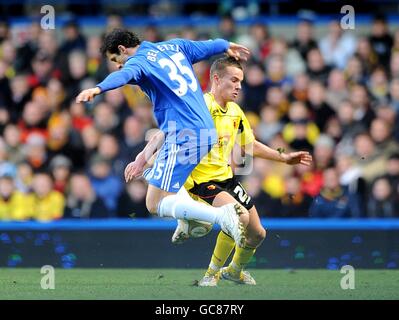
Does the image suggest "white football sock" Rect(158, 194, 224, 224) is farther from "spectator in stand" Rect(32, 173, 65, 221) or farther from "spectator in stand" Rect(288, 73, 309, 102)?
"spectator in stand" Rect(288, 73, 309, 102)

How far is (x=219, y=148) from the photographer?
8.63m

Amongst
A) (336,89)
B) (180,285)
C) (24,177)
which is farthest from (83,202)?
(336,89)

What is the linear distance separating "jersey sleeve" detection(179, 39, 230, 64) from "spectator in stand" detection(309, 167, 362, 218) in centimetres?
321

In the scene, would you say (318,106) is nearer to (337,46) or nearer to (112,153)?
(337,46)

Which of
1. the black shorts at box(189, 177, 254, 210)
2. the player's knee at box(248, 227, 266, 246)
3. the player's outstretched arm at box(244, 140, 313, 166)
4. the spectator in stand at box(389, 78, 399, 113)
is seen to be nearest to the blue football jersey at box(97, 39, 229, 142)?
the black shorts at box(189, 177, 254, 210)

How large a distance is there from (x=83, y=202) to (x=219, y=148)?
3.33 m

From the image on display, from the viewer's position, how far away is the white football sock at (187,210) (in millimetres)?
7773

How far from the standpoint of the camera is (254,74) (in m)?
12.7

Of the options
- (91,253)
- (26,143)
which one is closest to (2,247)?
(91,253)

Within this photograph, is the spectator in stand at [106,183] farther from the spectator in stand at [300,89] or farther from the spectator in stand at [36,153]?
the spectator in stand at [300,89]

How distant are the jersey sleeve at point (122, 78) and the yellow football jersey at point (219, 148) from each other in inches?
46.7

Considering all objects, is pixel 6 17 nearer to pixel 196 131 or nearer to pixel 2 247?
pixel 2 247

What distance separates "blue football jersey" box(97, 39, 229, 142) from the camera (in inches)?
305

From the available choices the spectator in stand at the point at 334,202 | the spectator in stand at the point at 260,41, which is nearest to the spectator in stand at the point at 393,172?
the spectator in stand at the point at 334,202
